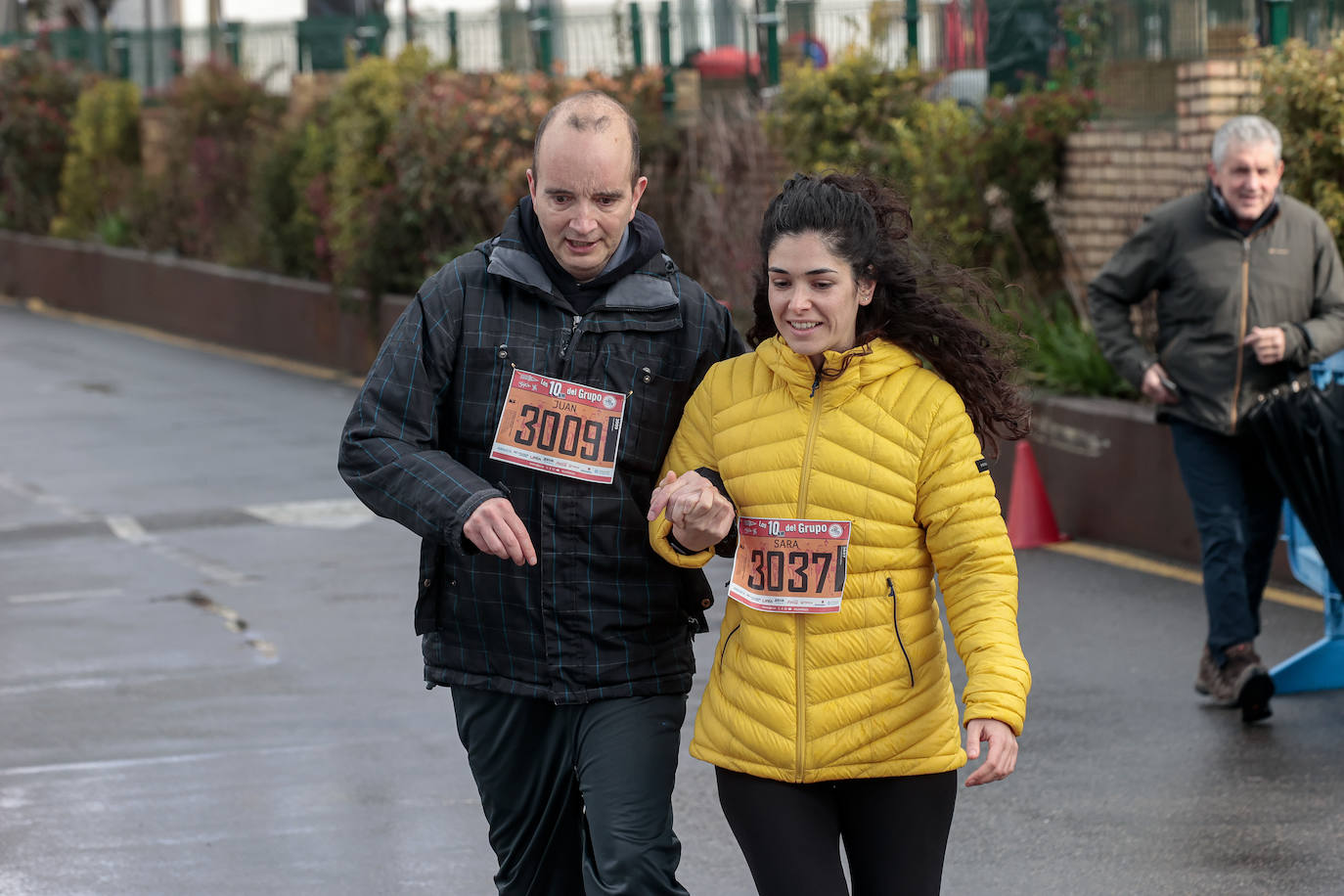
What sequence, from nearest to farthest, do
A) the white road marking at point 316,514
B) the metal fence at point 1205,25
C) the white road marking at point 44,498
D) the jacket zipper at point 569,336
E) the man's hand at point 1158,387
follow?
the jacket zipper at point 569,336 < the man's hand at point 1158,387 < the metal fence at point 1205,25 < the white road marking at point 316,514 < the white road marking at point 44,498

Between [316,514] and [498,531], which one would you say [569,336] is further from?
[316,514]

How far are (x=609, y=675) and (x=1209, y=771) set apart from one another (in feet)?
10.1

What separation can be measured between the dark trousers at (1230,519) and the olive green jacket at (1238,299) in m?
0.12

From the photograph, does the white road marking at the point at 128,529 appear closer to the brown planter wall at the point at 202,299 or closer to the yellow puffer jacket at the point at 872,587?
the brown planter wall at the point at 202,299

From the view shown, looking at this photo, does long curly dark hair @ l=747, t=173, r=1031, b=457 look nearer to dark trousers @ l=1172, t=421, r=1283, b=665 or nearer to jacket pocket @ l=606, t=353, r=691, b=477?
jacket pocket @ l=606, t=353, r=691, b=477

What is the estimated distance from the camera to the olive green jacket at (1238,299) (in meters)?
7.07

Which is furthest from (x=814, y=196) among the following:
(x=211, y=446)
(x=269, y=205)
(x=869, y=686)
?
(x=269, y=205)

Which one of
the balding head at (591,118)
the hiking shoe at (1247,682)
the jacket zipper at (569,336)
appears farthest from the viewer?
the hiking shoe at (1247,682)

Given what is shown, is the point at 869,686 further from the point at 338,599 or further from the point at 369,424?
the point at 338,599

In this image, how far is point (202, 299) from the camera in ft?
70.9

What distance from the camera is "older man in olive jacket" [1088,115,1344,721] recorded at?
6.99 m

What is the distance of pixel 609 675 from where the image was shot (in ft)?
12.6

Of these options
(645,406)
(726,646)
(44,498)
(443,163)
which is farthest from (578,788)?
(443,163)

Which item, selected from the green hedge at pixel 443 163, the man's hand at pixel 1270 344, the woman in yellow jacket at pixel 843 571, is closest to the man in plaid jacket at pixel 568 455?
the woman in yellow jacket at pixel 843 571
